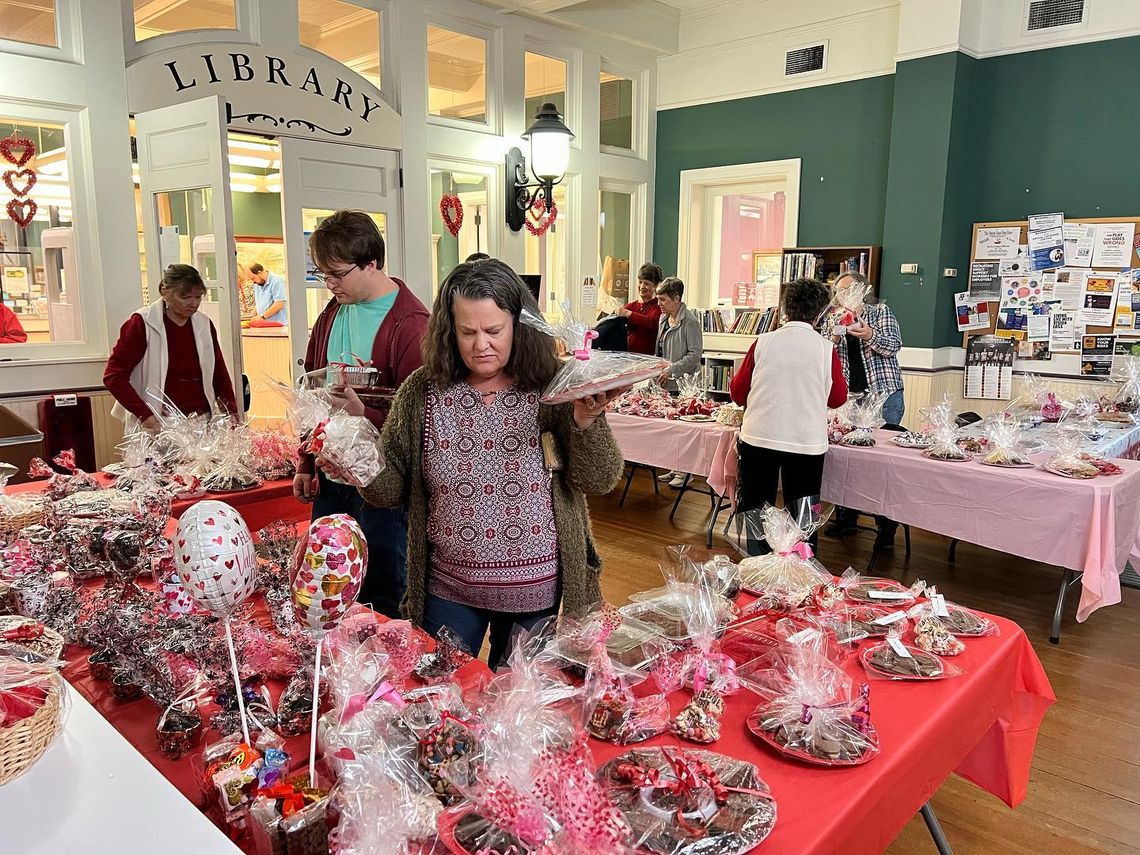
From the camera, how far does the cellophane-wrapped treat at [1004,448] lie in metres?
3.49

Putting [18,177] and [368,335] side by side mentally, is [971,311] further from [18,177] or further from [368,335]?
[18,177]

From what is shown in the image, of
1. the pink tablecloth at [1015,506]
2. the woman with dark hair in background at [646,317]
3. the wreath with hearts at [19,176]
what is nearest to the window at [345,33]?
the wreath with hearts at [19,176]

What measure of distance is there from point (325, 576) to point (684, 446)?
3504 millimetres

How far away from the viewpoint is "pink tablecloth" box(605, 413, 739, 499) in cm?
A: 422

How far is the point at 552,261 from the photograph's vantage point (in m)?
7.13

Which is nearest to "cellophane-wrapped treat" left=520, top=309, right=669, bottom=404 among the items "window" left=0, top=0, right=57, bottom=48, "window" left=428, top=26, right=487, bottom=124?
"window" left=0, top=0, right=57, bottom=48

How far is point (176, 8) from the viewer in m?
4.57

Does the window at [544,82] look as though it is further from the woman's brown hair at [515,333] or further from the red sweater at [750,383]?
the woman's brown hair at [515,333]

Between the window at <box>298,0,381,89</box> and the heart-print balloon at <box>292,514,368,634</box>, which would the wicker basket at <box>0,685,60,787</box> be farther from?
the window at <box>298,0,381,89</box>

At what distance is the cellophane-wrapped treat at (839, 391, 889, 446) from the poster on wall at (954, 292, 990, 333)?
6.92 ft

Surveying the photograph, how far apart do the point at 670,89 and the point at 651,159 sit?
0.65 meters

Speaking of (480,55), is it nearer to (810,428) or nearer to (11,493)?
(810,428)

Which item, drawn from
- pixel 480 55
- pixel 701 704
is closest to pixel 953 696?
pixel 701 704

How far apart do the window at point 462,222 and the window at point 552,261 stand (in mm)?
649
